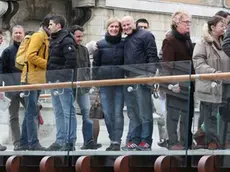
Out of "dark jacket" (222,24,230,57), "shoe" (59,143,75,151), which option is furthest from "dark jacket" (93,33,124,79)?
"dark jacket" (222,24,230,57)

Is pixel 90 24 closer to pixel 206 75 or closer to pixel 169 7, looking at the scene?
pixel 169 7

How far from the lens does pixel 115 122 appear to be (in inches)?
508

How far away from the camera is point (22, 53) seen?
14836mm

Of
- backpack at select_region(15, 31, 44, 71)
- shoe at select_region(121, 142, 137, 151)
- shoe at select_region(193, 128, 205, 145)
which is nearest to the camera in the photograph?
shoe at select_region(193, 128, 205, 145)

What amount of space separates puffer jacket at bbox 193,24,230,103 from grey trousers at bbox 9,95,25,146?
8.67 feet

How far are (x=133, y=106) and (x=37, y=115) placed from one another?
1.61 meters

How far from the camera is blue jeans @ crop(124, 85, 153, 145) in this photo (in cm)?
1252

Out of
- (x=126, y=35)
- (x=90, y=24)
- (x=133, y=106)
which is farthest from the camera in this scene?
(x=90, y=24)

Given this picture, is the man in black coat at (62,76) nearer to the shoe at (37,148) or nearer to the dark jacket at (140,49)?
the shoe at (37,148)

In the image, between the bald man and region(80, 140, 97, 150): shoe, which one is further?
region(80, 140, 97, 150): shoe

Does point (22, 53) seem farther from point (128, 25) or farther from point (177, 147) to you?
point (177, 147)

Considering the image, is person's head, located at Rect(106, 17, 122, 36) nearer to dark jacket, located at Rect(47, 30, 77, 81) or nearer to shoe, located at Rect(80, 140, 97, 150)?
dark jacket, located at Rect(47, 30, 77, 81)

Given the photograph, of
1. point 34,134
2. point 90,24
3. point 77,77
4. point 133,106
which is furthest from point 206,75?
point 90,24

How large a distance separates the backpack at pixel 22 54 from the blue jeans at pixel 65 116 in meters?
1.38
